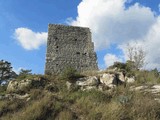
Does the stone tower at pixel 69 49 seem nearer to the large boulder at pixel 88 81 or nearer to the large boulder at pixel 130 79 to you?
the large boulder at pixel 88 81

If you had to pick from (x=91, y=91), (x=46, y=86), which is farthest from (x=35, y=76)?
(x=91, y=91)

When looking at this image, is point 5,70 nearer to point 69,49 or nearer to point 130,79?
point 69,49

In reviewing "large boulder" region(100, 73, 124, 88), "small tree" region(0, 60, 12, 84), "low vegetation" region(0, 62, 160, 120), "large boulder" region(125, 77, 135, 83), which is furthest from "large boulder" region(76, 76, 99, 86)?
"small tree" region(0, 60, 12, 84)

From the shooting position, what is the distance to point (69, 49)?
21.8 m

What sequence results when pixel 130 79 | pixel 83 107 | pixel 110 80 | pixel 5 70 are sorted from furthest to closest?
1. pixel 5 70
2. pixel 130 79
3. pixel 110 80
4. pixel 83 107

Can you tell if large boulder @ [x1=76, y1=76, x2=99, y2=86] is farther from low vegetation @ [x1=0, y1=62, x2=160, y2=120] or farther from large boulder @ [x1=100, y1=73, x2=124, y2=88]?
low vegetation @ [x1=0, y1=62, x2=160, y2=120]

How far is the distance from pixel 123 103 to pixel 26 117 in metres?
3.78

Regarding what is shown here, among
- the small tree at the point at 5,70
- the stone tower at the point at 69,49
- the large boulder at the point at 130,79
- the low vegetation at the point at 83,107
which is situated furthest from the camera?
the small tree at the point at 5,70

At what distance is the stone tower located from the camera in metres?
21.2

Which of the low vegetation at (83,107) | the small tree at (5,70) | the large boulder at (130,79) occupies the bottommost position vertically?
the low vegetation at (83,107)

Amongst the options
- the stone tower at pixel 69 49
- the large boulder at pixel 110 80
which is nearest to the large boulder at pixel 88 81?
the large boulder at pixel 110 80

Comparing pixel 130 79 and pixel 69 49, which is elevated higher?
pixel 69 49

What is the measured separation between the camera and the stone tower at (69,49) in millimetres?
21156

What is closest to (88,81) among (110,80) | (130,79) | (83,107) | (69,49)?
(110,80)
